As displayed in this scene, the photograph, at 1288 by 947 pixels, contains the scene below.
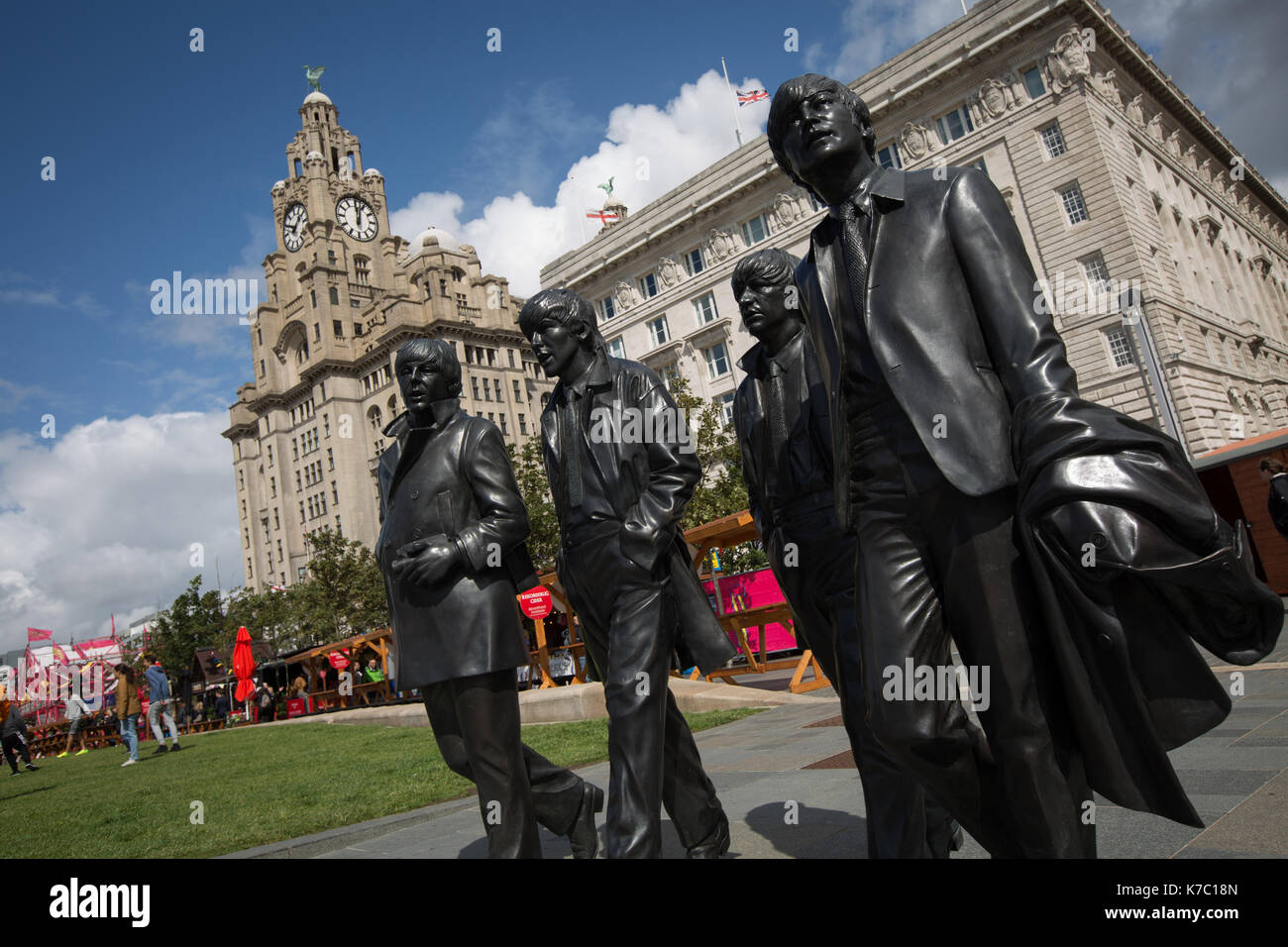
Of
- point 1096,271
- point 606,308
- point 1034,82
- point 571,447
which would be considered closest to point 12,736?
point 571,447

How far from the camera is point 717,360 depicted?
45844 millimetres

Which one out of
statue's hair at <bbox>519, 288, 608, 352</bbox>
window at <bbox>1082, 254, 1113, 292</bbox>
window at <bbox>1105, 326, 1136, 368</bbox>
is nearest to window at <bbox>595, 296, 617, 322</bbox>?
window at <bbox>1082, 254, 1113, 292</bbox>

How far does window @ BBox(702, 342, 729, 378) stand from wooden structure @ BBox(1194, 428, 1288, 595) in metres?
29.5

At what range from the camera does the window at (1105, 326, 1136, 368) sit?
31.2m

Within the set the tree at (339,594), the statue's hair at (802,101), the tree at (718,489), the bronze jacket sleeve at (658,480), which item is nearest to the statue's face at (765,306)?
the bronze jacket sleeve at (658,480)

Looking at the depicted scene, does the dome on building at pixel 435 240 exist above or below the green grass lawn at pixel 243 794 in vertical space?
above

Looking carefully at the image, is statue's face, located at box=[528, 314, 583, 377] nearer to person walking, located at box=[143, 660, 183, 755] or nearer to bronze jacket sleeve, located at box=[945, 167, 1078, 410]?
bronze jacket sleeve, located at box=[945, 167, 1078, 410]

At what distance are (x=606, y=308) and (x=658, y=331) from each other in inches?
203

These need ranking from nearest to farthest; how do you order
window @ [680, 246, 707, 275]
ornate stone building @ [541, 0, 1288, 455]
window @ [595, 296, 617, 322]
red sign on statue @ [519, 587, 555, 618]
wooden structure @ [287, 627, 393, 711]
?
red sign on statue @ [519, 587, 555, 618] → wooden structure @ [287, 627, 393, 711] → ornate stone building @ [541, 0, 1288, 455] → window @ [680, 246, 707, 275] → window @ [595, 296, 617, 322]

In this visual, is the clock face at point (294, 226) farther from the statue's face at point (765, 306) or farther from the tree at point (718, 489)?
the statue's face at point (765, 306)

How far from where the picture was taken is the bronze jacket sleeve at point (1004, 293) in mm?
2082

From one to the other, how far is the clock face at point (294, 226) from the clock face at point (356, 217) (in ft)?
12.2
